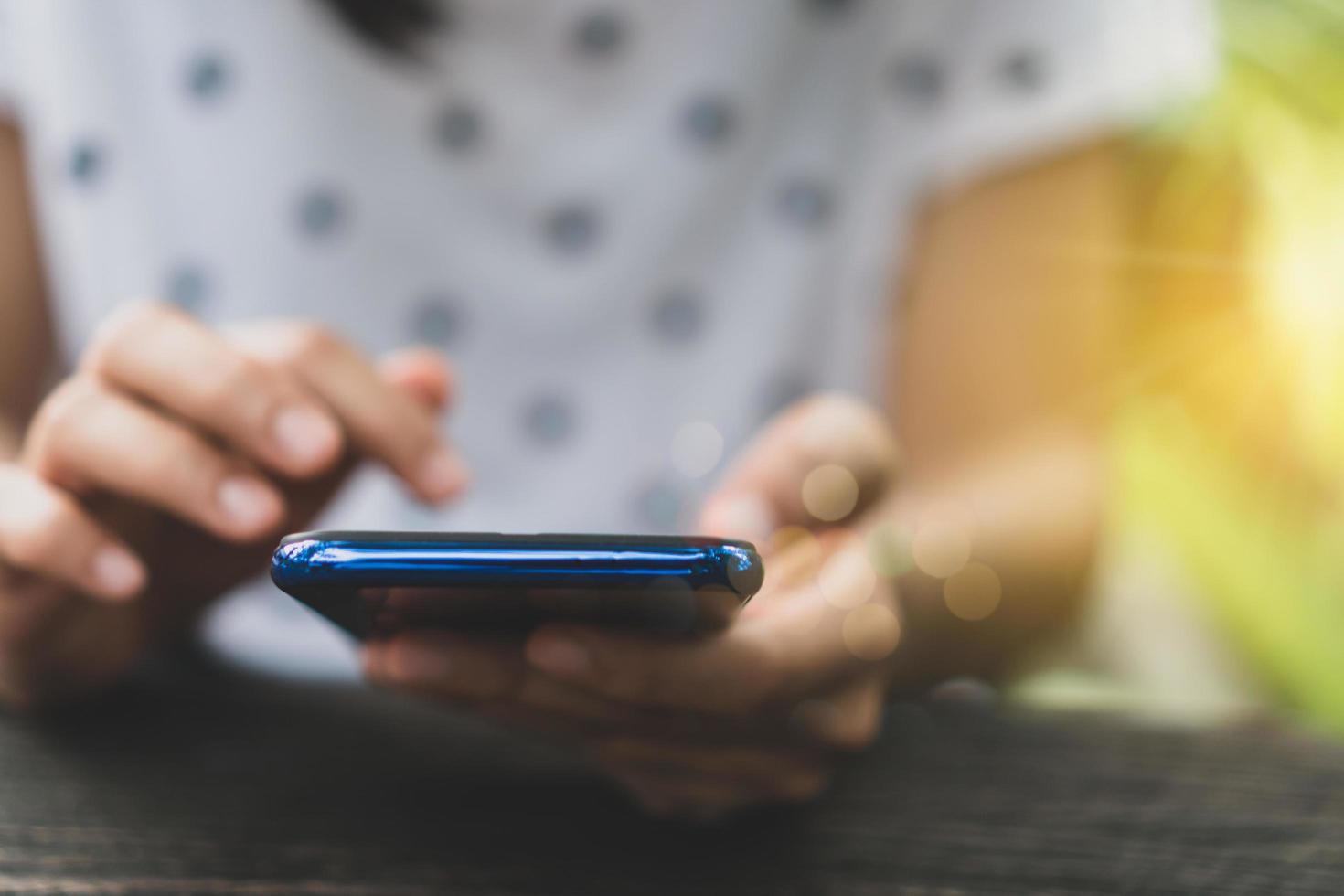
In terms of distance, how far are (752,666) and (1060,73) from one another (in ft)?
2.34

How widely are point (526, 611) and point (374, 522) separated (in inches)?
24.4

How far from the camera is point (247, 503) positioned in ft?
1.16

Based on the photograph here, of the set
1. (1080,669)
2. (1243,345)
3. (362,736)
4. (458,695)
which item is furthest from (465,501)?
(1243,345)

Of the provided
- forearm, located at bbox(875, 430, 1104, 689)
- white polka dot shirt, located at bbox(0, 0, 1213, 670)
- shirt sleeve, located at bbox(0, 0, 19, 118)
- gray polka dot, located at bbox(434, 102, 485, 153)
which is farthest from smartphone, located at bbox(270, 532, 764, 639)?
shirt sleeve, located at bbox(0, 0, 19, 118)

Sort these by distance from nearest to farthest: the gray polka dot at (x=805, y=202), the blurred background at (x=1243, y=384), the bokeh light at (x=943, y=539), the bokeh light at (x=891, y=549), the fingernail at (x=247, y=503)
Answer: the fingernail at (x=247, y=503) → the bokeh light at (x=891, y=549) → the bokeh light at (x=943, y=539) → the gray polka dot at (x=805, y=202) → the blurred background at (x=1243, y=384)

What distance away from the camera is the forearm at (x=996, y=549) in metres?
0.65

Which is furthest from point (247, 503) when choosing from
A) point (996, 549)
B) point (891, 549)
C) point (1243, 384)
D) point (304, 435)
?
point (1243, 384)

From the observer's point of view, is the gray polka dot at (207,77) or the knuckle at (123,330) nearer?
the knuckle at (123,330)

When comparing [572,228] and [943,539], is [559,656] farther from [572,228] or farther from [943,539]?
[572,228]

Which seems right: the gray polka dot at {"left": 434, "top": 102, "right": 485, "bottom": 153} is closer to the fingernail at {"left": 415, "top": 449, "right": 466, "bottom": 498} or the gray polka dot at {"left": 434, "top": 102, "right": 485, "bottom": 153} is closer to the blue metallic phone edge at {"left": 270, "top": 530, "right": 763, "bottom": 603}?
the fingernail at {"left": 415, "top": 449, "right": 466, "bottom": 498}

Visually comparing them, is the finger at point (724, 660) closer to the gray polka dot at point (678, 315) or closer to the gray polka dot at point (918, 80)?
the gray polka dot at point (678, 315)

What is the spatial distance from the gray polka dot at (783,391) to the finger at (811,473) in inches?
15.7

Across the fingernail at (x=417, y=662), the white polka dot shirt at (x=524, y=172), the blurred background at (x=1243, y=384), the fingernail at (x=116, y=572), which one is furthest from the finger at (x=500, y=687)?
the blurred background at (x=1243, y=384)

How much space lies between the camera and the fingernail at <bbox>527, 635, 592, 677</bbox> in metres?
0.27
